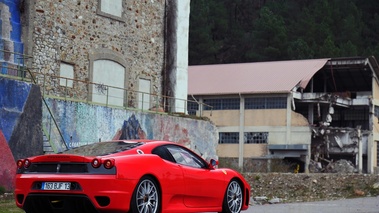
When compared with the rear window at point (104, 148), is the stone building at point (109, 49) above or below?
above

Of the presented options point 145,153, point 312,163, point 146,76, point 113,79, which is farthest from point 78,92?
A: point 312,163

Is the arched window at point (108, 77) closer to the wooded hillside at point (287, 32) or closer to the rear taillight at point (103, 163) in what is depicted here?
the rear taillight at point (103, 163)

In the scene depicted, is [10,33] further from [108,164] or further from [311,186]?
[108,164]

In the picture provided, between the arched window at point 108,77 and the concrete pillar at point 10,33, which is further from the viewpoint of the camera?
the arched window at point 108,77

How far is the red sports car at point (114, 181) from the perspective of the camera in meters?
11.7

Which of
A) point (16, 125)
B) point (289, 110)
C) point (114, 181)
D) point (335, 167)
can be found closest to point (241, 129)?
point (289, 110)

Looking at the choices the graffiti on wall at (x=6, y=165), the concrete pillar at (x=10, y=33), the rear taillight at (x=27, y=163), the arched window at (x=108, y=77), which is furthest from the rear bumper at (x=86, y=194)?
the arched window at (x=108, y=77)

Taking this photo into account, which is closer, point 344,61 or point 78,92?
point 78,92

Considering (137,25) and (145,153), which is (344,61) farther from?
(145,153)

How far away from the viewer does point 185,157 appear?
1355 centimetres

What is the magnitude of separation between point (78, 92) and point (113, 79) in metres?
2.19

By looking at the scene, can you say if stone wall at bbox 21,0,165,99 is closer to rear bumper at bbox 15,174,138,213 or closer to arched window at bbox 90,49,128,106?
arched window at bbox 90,49,128,106

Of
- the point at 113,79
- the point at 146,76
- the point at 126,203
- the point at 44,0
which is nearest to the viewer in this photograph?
the point at 126,203

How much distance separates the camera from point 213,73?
5862 centimetres
